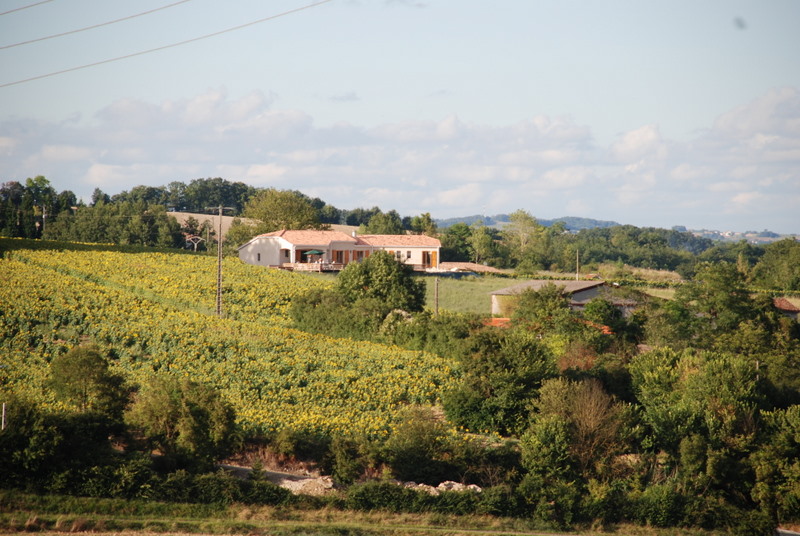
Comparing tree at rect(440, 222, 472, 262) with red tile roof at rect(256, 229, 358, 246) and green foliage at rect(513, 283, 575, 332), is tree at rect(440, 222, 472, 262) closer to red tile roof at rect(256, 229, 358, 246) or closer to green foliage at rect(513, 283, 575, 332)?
red tile roof at rect(256, 229, 358, 246)

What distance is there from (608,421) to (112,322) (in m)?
26.4

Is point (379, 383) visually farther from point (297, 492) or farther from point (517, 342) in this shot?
point (297, 492)

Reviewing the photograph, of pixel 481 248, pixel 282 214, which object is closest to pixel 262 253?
pixel 282 214

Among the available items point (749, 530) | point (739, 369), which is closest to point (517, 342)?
point (739, 369)

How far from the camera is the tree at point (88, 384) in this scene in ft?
86.3

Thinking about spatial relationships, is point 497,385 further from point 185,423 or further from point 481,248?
point 481,248

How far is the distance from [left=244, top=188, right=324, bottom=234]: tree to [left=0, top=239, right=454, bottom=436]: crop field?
39525 millimetres

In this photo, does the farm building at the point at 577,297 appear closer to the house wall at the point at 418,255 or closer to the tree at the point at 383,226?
the house wall at the point at 418,255

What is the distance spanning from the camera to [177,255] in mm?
74000

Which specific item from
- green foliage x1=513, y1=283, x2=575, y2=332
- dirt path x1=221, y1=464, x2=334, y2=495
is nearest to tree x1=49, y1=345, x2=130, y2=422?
dirt path x1=221, y1=464, x2=334, y2=495

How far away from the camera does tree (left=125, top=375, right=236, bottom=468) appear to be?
24.1 metres

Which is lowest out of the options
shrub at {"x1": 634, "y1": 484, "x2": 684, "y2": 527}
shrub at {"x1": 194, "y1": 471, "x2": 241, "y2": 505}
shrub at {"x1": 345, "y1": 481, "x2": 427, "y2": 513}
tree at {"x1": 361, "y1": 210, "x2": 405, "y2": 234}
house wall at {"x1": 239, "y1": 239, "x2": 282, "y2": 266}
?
shrub at {"x1": 634, "y1": 484, "x2": 684, "y2": 527}

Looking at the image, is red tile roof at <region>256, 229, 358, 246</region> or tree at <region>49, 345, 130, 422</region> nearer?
tree at <region>49, 345, 130, 422</region>

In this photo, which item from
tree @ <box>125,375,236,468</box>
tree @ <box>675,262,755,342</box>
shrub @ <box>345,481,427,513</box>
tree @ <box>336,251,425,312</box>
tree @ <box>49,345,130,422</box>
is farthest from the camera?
tree @ <box>675,262,755,342</box>
